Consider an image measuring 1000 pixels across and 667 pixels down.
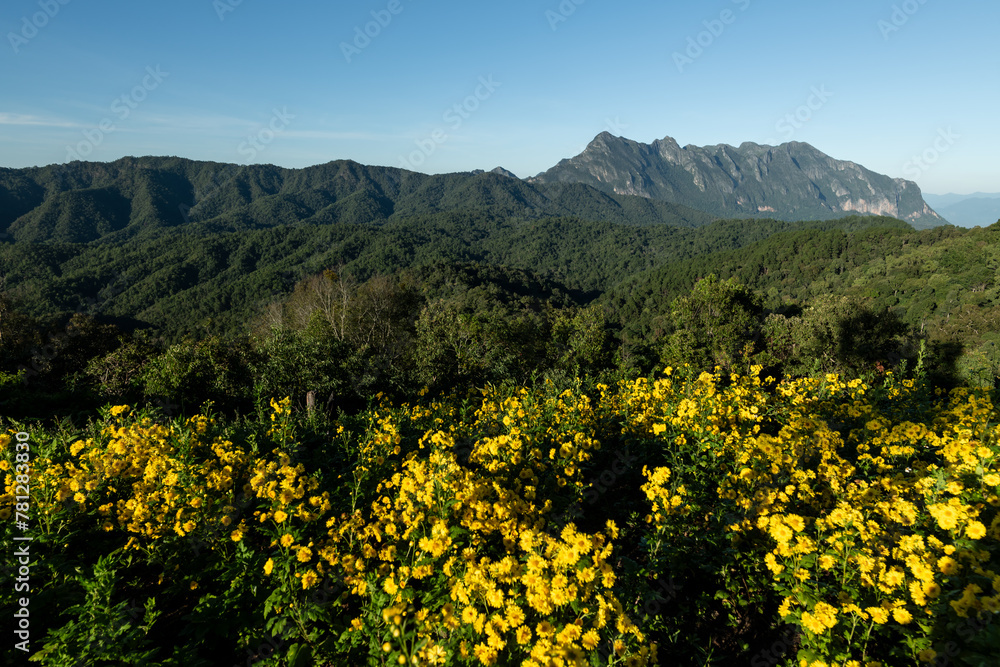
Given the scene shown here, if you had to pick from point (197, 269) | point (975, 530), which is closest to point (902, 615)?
point (975, 530)

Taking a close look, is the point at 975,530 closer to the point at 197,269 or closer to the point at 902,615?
the point at 902,615

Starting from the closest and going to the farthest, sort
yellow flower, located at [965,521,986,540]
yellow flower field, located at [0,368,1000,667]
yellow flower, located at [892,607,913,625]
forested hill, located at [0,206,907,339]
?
1. yellow flower, located at [892,607,913,625]
2. yellow flower field, located at [0,368,1000,667]
3. yellow flower, located at [965,521,986,540]
4. forested hill, located at [0,206,907,339]

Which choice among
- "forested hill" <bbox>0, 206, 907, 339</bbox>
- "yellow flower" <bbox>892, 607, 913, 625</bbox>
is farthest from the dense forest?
"forested hill" <bbox>0, 206, 907, 339</bbox>

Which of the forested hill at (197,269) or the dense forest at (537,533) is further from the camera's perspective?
the forested hill at (197,269)

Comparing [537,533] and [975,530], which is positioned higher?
[975,530]

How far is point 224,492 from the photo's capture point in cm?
458

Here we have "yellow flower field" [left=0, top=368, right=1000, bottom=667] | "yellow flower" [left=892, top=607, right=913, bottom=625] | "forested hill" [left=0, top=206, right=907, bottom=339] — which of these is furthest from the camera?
"forested hill" [left=0, top=206, right=907, bottom=339]

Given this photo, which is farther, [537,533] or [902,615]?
[537,533]

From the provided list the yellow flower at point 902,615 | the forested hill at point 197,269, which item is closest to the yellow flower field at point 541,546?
the yellow flower at point 902,615

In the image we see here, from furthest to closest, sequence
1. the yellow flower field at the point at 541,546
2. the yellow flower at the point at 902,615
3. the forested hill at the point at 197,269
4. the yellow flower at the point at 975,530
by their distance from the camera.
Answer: the forested hill at the point at 197,269 < the yellow flower at the point at 975,530 < the yellow flower field at the point at 541,546 < the yellow flower at the point at 902,615

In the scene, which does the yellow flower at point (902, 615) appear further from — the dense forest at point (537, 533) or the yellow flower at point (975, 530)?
the yellow flower at point (975, 530)

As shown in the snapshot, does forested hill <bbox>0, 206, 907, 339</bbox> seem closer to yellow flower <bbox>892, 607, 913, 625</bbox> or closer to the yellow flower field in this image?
the yellow flower field

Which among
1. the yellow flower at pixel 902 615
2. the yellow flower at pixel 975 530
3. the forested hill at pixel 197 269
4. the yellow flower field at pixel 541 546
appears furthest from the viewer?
the forested hill at pixel 197 269

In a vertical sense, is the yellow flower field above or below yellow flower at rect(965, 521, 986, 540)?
below
